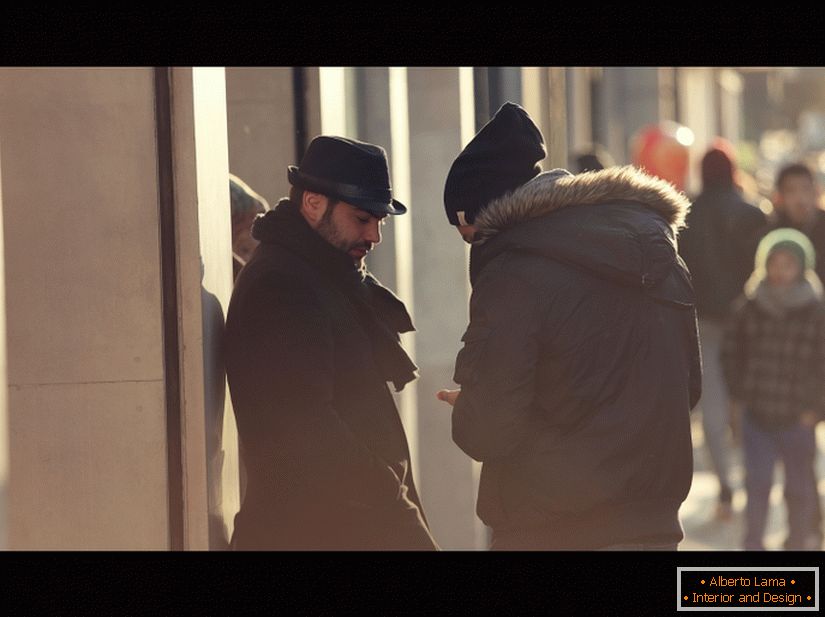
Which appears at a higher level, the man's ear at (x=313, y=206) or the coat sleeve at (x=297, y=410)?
the man's ear at (x=313, y=206)

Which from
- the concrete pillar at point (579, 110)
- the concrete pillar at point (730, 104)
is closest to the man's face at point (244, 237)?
the concrete pillar at point (579, 110)

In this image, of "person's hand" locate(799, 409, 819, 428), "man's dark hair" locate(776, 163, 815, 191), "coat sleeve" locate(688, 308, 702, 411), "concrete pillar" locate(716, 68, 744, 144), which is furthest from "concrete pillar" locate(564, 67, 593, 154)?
"concrete pillar" locate(716, 68, 744, 144)

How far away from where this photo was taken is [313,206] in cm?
486

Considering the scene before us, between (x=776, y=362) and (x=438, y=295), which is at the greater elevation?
(x=438, y=295)

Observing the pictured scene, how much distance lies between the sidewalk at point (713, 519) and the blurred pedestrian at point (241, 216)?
309 centimetres

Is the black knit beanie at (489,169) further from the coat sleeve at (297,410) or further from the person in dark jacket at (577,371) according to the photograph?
the coat sleeve at (297,410)

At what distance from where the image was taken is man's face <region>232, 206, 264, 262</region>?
19.5ft

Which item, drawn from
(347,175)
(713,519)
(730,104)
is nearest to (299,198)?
(347,175)

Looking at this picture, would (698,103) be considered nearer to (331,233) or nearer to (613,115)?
(613,115)

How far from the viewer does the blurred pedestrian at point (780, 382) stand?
8.11 metres

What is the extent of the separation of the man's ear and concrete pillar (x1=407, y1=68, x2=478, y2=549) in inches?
136

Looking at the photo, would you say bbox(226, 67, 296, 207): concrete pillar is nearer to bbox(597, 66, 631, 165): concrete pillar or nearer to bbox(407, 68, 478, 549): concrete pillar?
bbox(407, 68, 478, 549): concrete pillar

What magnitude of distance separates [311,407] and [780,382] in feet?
13.6
